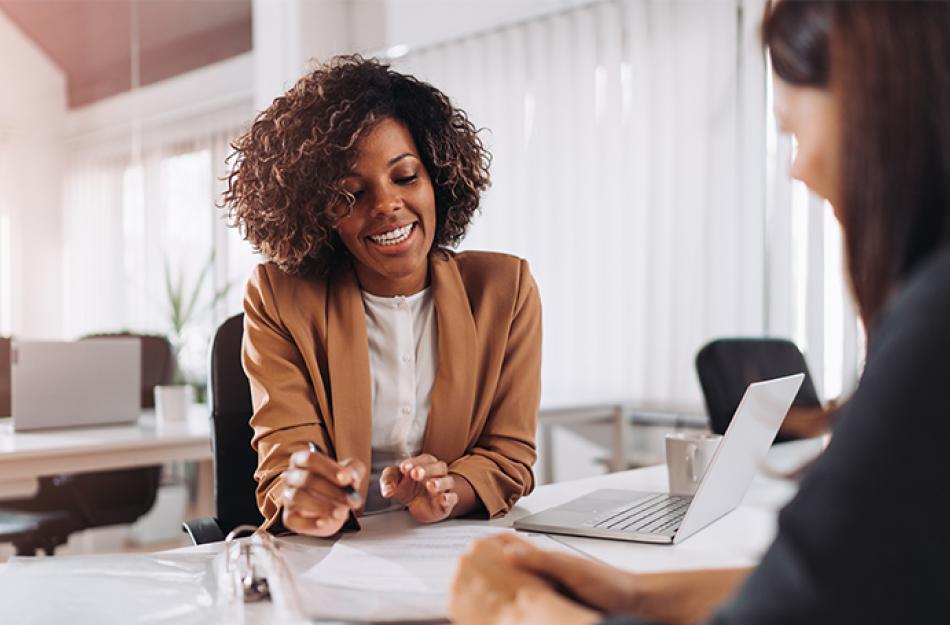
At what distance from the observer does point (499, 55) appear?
4191mm

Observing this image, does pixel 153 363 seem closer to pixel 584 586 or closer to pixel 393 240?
pixel 393 240

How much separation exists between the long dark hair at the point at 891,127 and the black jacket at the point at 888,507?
41mm

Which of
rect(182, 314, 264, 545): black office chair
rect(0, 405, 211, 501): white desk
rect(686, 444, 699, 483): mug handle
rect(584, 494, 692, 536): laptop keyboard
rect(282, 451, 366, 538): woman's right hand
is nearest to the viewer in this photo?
rect(282, 451, 366, 538): woman's right hand

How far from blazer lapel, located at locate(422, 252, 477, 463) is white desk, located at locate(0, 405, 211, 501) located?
1.25 meters

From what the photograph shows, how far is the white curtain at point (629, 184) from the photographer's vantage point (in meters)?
3.46

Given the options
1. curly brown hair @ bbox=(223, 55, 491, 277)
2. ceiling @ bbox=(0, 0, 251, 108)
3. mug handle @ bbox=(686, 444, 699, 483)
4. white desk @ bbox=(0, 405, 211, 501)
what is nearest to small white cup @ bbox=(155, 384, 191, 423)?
white desk @ bbox=(0, 405, 211, 501)

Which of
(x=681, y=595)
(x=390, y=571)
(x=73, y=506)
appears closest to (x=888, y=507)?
(x=681, y=595)

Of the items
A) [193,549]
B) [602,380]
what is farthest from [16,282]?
[193,549]

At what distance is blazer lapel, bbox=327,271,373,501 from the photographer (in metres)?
1.36

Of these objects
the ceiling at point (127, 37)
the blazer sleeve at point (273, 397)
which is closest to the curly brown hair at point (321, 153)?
the blazer sleeve at point (273, 397)

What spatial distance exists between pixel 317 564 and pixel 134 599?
0.20 m

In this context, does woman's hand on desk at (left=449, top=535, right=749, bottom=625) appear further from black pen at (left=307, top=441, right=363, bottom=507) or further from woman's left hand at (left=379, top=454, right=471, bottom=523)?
woman's left hand at (left=379, top=454, right=471, bottom=523)

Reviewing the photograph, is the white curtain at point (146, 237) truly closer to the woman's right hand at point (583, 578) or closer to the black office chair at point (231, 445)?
the black office chair at point (231, 445)

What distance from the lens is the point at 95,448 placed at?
7.66ft
